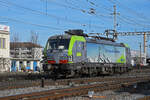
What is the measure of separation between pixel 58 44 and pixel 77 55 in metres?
1.75

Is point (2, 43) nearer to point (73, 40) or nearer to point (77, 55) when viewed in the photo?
point (77, 55)

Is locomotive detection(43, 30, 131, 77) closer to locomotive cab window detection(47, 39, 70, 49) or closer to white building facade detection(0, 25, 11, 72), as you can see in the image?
locomotive cab window detection(47, 39, 70, 49)

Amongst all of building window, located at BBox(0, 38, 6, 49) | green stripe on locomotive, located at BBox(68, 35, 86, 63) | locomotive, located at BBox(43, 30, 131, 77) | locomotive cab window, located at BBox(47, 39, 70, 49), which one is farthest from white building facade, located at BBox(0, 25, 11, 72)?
green stripe on locomotive, located at BBox(68, 35, 86, 63)

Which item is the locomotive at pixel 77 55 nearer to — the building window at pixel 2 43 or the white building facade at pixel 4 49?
the white building facade at pixel 4 49

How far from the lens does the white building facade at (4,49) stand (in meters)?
39.8

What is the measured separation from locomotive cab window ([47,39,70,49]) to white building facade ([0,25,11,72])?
20.8 meters

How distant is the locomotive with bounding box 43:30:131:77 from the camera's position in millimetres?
19859

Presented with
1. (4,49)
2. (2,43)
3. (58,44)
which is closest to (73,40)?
(58,44)

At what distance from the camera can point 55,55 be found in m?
20.0

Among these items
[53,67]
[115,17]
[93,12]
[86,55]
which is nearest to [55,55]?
[53,67]

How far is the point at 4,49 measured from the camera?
40312 millimetres

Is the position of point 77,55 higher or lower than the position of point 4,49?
lower

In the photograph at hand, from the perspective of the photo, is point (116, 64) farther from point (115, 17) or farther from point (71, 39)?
point (115, 17)

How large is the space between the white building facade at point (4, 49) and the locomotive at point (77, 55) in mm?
19550
